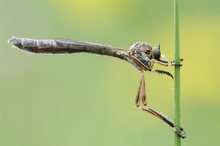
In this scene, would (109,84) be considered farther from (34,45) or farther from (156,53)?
(156,53)

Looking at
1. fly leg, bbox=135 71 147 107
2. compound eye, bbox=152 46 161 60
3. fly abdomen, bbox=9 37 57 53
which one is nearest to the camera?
compound eye, bbox=152 46 161 60

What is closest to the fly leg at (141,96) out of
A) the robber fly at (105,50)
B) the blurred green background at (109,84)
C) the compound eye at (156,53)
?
the robber fly at (105,50)

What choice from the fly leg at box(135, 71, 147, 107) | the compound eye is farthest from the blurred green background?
the compound eye

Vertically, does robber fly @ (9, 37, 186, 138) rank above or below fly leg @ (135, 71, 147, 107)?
above

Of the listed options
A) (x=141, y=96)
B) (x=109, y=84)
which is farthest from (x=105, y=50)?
(x=109, y=84)

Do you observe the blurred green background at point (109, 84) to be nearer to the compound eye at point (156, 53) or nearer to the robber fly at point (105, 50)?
the robber fly at point (105, 50)

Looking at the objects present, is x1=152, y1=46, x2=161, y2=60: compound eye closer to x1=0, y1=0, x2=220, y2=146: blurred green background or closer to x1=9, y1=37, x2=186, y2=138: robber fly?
x1=9, y1=37, x2=186, y2=138: robber fly

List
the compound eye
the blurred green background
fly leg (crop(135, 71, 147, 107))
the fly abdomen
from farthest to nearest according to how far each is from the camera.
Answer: the blurred green background, the fly abdomen, fly leg (crop(135, 71, 147, 107)), the compound eye

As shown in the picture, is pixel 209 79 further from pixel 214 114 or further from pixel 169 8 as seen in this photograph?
pixel 169 8

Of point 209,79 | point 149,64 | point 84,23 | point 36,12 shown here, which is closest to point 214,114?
point 209,79
